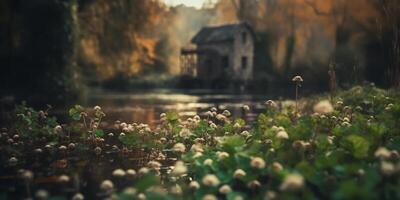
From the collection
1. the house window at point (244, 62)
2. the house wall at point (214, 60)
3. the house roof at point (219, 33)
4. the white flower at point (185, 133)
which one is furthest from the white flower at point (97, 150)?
the house window at point (244, 62)

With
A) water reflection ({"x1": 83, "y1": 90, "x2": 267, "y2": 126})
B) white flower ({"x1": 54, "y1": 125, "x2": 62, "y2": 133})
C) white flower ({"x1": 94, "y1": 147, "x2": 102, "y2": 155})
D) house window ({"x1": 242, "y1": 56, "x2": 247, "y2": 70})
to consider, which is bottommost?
water reflection ({"x1": 83, "y1": 90, "x2": 267, "y2": 126})

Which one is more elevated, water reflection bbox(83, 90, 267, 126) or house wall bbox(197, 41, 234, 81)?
house wall bbox(197, 41, 234, 81)

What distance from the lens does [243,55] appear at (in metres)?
42.8

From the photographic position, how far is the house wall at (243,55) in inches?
1671

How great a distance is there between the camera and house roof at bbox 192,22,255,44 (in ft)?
137

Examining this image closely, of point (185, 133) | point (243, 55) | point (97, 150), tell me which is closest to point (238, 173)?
point (185, 133)

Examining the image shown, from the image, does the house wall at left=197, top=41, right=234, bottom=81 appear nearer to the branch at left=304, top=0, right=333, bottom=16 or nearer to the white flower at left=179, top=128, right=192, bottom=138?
the branch at left=304, top=0, right=333, bottom=16

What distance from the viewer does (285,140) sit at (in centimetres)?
512

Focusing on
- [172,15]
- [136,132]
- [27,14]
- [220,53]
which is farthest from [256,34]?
[136,132]

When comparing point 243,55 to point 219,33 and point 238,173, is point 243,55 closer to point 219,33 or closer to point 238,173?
point 219,33

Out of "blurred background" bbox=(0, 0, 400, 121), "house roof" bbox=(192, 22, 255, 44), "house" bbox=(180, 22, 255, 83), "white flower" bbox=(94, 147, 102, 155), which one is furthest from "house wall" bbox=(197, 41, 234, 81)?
"white flower" bbox=(94, 147, 102, 155)

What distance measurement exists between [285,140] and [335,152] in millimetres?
587

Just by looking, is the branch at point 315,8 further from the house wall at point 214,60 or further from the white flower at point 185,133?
the white flower at point 185,133

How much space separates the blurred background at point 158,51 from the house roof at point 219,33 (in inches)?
62.2
